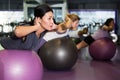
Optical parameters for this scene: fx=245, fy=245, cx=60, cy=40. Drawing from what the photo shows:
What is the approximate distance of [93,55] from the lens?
5.24 meters

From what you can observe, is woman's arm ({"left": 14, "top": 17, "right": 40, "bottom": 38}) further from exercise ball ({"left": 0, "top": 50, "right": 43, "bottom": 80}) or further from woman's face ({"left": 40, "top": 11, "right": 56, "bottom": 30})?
exercise ball ({"left": 0, "top": 50, "right": 43, "bottom": 80})

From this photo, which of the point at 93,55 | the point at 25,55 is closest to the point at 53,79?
the point at 25,55

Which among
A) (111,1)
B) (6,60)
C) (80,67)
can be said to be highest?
(111,1)

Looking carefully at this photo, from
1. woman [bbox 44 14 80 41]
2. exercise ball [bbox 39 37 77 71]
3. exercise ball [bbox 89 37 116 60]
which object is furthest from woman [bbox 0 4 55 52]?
exercise ball [bbox 89 37 116 60]

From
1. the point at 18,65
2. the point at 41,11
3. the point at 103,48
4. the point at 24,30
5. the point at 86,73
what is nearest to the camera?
the point at 24,30

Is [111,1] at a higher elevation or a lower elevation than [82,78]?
higher

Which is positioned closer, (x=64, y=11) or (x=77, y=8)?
(x=64, y=11)

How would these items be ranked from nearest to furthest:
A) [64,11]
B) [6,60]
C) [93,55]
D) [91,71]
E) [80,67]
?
[6,60], [91,71], [80,67], [93,55], [64,11]

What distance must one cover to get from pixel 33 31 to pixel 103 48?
9.42 feet

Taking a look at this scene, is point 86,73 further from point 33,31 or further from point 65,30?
point 33,31

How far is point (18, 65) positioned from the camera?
100 inches

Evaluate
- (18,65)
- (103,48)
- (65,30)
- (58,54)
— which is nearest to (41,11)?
(18,65)

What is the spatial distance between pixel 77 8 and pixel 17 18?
2.91 m

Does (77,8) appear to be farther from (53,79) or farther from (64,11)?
(53,79)
